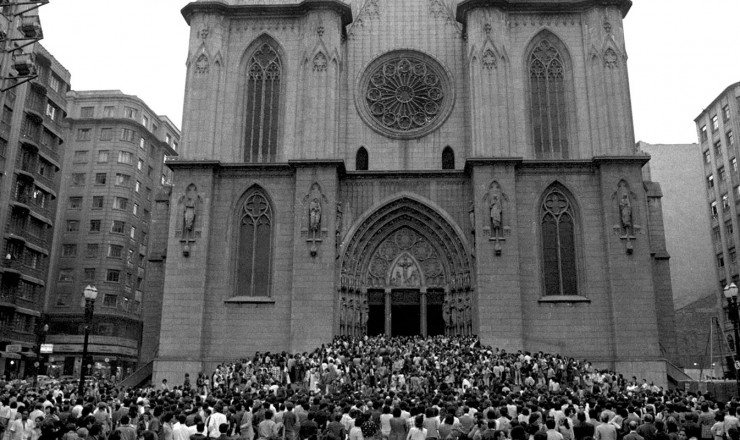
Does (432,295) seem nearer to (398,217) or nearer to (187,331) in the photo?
(398,217)

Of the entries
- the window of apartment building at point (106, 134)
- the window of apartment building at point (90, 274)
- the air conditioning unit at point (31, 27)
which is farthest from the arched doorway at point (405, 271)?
the window of apartment building at point (106, 134)

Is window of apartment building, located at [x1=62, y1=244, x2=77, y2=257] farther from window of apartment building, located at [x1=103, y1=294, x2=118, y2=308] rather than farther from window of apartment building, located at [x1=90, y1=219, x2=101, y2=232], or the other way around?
window of apartment building, located at [x1=103, y1=294, x2=118, y2=308]

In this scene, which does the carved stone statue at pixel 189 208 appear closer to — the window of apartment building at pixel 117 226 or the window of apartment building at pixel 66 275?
the window of apartment building at pixel 117 226

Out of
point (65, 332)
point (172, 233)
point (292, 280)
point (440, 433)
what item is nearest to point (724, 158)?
point (292, 280)

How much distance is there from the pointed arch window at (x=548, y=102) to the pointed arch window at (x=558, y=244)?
2.70m

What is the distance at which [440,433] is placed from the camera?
14.7m

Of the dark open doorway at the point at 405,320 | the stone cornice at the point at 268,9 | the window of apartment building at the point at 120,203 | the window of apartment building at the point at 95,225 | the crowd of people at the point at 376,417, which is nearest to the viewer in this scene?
the crowd of people at the point at 376,417

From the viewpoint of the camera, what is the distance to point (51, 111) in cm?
6041

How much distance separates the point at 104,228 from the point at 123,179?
5803 mm

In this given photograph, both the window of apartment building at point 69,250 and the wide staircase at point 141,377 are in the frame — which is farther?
the window of apartment building at point 69,250

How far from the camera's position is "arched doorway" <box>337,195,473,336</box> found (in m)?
39.2

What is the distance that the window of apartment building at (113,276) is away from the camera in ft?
225

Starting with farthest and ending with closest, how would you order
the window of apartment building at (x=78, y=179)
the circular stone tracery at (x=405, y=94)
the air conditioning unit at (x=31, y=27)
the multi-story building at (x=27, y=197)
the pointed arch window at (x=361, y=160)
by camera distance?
the window of apartment building at (x=78, y=179) < the multi-story building at (x=27, y=197) < the circular stone tracery at (x=405, y=94) < the pointed arch window at (x=361, y=160) < the air conditioning unit at (x=31, y=27)

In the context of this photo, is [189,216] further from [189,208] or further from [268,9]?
[268,9]
